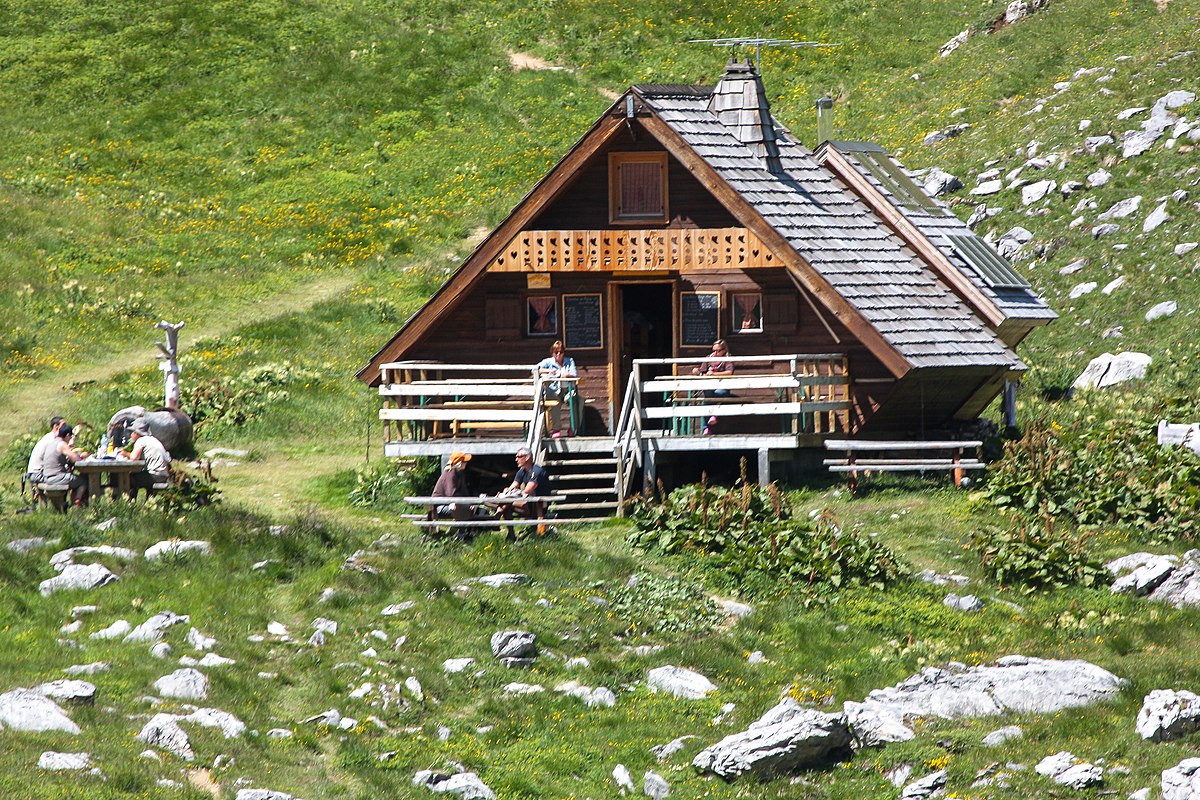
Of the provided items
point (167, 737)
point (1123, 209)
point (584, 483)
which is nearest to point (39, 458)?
point (167, 737)

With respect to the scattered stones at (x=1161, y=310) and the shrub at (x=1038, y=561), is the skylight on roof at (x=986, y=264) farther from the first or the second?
the shrub at (x=1038, y=561)

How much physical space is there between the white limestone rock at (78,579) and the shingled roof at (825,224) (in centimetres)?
1170

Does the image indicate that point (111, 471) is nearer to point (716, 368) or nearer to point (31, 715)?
point (31, 715)

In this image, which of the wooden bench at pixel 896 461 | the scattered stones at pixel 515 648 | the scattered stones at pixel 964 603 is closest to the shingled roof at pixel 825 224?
the wooden bench at pixel 896 461

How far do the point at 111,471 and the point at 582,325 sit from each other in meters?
8.78

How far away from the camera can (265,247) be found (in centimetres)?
4619

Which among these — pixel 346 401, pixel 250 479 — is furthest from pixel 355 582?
pixel 346 401

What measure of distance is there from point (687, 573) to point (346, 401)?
45.0 feet

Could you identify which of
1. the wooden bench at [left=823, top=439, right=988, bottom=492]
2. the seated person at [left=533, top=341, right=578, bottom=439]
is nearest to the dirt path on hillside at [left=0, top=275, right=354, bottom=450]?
the seated person at [left=533, top=341, right=578, bottom=439]

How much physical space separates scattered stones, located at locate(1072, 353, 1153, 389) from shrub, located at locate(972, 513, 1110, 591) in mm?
9380

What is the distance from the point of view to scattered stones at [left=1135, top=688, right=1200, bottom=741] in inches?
653

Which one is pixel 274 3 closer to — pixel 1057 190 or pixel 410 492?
pixel 1057 190

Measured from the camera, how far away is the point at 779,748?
16.7 metres

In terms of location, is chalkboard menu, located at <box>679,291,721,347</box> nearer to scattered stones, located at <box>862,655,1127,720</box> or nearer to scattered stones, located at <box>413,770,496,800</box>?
scattered stones, located at <box>862,655,1127,720</box>
